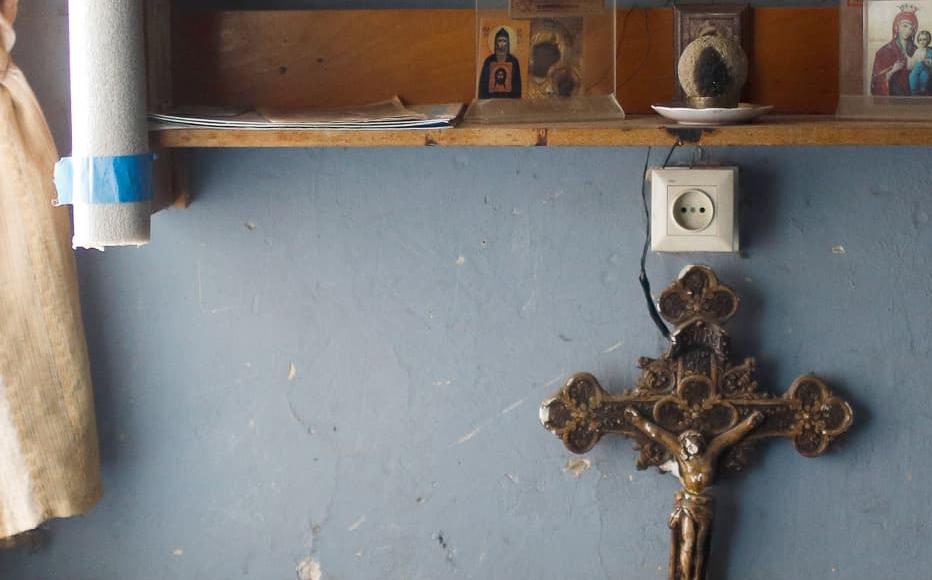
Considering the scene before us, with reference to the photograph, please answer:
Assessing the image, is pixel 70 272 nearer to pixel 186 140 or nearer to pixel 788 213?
pixel 186 140

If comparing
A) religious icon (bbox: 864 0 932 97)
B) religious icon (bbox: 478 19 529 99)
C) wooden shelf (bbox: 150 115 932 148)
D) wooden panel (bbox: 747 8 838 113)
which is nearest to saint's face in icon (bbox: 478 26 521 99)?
religious icon (bbox: 478 19 529 99)

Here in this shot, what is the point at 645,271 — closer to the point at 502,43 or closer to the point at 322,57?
the point at 502,43

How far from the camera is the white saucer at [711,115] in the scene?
3.02 feet

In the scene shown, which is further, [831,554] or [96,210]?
[831,554]

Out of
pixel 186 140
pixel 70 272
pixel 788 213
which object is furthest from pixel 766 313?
pixel 70 272

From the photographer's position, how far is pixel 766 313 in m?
1.12

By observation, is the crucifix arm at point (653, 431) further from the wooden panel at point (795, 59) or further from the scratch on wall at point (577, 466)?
the wooden panel at point (795, 59)

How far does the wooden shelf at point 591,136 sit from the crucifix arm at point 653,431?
1.04 ft

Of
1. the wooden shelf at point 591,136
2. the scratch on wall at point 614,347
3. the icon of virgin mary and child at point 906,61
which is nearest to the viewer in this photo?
the wooden shelf at point 591,136

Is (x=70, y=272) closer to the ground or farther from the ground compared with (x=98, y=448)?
farther from the ground

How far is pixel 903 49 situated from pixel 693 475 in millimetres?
454

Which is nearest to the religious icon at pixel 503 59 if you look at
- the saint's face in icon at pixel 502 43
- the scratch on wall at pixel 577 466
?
the saint's face in icon at pixel 502 43

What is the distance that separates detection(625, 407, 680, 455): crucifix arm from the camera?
3.64ft

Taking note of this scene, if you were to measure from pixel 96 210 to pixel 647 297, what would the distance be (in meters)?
0.53
